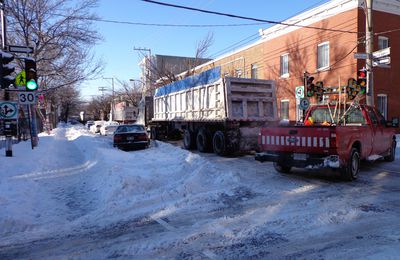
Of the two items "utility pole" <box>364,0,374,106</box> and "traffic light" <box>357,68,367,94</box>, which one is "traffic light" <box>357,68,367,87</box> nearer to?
"traffic light" <box>357,68,367,94</box>

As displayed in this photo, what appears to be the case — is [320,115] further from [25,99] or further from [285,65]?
[285,65]

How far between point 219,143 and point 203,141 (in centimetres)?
158

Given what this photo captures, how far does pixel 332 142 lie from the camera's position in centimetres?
806

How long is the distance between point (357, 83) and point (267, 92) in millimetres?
4126

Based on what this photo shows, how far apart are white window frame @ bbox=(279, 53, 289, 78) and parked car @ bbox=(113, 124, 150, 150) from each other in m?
13.2

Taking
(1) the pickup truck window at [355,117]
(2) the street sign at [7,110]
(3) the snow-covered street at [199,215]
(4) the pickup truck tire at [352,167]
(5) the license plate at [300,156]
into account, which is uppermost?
(2) the street sign at [7,110]

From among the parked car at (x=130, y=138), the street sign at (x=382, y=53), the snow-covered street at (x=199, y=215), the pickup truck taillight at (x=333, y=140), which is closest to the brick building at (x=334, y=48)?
the street sign at (x=382, y=53)

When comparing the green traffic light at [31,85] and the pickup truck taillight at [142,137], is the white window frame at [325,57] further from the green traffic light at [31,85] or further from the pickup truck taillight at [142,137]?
the green traffic light at [31,85]

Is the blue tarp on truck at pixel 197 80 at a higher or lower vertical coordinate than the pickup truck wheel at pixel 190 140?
higher

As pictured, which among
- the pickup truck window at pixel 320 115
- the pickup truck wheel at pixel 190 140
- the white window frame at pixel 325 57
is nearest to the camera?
the pickup truck window at pixel 320 115

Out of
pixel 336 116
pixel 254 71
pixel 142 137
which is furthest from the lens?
pixel 254 71

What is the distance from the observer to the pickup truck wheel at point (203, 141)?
15.8m

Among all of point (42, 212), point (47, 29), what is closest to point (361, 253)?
point (42, 212)

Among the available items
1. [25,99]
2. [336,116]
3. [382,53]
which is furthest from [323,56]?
[25,99]
